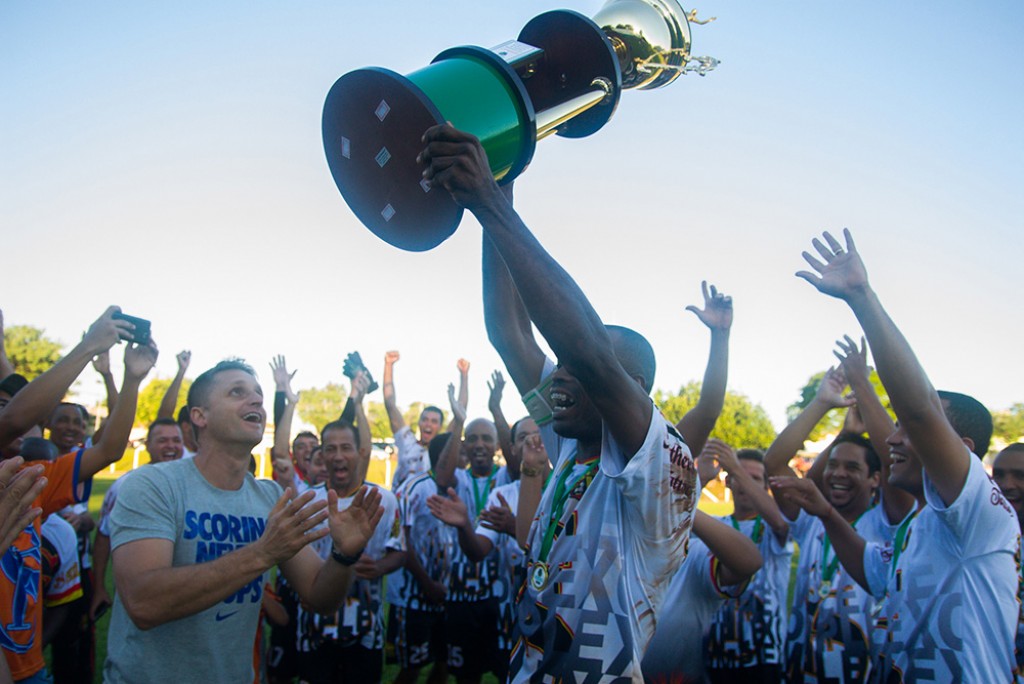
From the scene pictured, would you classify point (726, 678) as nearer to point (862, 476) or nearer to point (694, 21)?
point (862, 476)

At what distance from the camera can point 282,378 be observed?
934 cm

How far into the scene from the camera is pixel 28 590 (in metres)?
3.95

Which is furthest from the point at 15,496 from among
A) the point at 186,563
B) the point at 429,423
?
the point at 429,423

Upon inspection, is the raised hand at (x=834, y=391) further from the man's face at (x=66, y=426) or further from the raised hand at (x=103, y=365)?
the man's face at (x=66, y=426)

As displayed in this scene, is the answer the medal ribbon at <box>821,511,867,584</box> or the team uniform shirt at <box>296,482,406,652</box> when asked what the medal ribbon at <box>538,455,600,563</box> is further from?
the medal ribbon at <box>821,511,867,584</box>

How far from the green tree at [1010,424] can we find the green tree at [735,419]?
16049mm

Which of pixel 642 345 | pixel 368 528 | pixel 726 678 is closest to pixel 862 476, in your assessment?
pixel 726 678

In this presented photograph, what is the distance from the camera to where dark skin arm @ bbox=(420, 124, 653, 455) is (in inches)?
89.0

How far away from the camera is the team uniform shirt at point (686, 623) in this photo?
4.52m

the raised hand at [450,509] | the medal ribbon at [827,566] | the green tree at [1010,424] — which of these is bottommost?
the medal ribbon at [827,566]

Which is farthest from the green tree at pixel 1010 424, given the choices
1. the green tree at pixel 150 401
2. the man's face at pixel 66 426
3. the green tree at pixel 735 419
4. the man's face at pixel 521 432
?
the green tree at pixel 150 401

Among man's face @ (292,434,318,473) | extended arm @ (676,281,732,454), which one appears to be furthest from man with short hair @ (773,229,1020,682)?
man's face @ (292,434,318,473)

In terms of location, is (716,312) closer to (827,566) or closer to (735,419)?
(827,566)

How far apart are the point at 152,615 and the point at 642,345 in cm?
235
